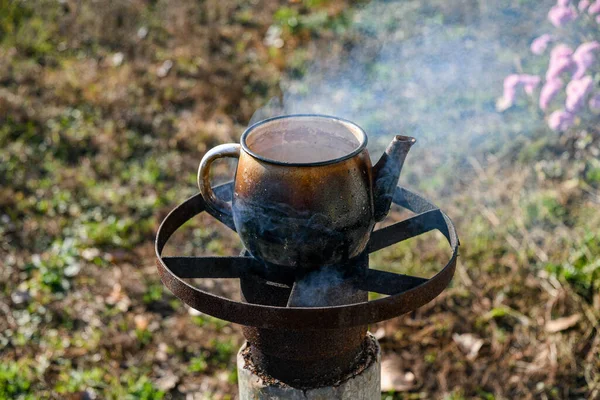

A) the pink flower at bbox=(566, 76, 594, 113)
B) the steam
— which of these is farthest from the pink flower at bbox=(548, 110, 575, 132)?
the steam

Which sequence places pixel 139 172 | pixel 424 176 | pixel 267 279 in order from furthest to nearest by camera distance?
1. pixel 139 172
2. pixel 424 176
3. pixel 267 279

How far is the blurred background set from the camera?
311cm

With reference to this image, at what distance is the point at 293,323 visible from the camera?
59.4 inches

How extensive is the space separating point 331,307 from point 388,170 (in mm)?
440

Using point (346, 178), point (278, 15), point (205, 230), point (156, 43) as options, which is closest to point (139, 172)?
point (205, 230)

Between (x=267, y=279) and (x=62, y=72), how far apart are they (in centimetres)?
466

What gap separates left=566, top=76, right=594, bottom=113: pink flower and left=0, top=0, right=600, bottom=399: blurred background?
428 millimetres

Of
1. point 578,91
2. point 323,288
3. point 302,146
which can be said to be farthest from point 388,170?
point 578,91

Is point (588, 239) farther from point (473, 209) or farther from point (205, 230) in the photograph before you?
point (205, 230)

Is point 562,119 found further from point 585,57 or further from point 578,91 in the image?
point 585,57

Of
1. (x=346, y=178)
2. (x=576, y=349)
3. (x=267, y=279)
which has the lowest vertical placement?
(x=576, y=349)

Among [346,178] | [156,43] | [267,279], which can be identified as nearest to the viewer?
[346,178]

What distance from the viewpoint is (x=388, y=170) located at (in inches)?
68.0

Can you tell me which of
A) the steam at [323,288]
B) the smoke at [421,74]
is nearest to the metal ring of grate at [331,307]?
the steam at [323,288]
